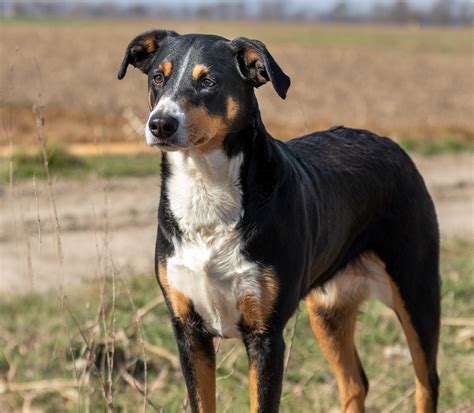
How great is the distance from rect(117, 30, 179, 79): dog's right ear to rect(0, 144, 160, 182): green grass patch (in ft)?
24.5

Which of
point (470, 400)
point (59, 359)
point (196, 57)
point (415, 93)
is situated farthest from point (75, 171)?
point (415, 93)

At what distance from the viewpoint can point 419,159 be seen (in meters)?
13.8

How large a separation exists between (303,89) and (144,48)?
77.4 feet

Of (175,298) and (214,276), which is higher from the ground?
(214,276)

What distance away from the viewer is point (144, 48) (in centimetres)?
378

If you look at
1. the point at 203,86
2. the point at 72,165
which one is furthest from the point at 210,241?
the point at 72,165

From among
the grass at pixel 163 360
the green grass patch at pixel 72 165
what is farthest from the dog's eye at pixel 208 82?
the green grass patch at pixel 72 165

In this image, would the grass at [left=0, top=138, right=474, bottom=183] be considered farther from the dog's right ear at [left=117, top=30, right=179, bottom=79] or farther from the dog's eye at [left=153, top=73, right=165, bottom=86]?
the dog's eye at [left=153, top=73, right=165, bottom=86]

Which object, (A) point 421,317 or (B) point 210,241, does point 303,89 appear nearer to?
(A) point 421,317

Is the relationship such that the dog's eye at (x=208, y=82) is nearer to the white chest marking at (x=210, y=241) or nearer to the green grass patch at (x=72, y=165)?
the white chest marking at (x=210, y=241)

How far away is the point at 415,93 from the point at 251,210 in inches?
971

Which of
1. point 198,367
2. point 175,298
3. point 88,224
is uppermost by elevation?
point 175,298

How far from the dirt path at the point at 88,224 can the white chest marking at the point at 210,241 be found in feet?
10.9

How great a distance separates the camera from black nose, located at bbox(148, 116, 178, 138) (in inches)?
127
